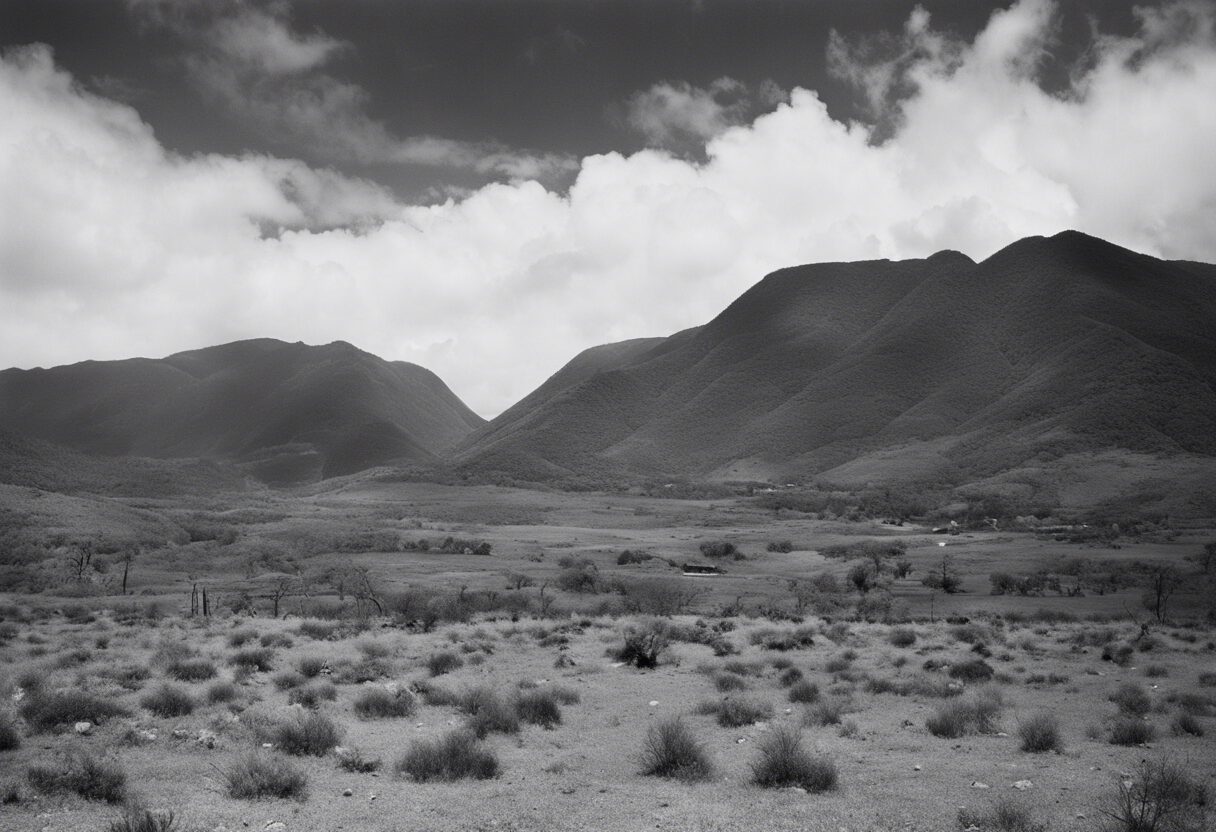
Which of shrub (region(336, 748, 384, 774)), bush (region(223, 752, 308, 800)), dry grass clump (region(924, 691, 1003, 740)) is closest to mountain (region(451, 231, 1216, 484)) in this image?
dry grass clump (region(924, 691, 1003, 740))

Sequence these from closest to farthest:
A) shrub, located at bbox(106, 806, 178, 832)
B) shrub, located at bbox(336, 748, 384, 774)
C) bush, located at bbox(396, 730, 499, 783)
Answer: shrub, located at bbox(106, 806, 178, 832) → bush, located at bbox(396, 730, 499, 783) → shrub, located at bbox(336, 748, 384, 774)

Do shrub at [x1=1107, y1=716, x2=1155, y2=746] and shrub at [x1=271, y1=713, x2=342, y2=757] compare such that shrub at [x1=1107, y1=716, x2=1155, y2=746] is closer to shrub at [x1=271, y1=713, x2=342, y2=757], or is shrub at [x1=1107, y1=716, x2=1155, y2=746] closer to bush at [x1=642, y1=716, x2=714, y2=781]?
bush at [x1=642, y1=716, x2=714, y2=781]

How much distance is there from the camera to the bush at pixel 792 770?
10297 mm

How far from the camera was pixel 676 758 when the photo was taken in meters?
11.0

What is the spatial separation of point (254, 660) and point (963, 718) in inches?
623

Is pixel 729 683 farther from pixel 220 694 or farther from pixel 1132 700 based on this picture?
pixel 220 694

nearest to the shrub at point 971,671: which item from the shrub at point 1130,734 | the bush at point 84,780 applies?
the shrub at point 1130,734

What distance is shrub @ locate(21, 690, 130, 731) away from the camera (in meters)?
12.1

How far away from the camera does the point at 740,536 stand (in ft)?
258

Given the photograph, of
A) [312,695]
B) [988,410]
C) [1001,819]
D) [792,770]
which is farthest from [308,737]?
[988,410]

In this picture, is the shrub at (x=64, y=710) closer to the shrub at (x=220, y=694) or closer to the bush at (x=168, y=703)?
the bush at (x=168, y=703)

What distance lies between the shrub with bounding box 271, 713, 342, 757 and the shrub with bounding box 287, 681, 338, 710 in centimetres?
243

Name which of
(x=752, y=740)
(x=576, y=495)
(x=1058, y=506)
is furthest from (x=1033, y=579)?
(x=576, y=495)

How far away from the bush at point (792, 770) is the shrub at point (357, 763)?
18.1ft
